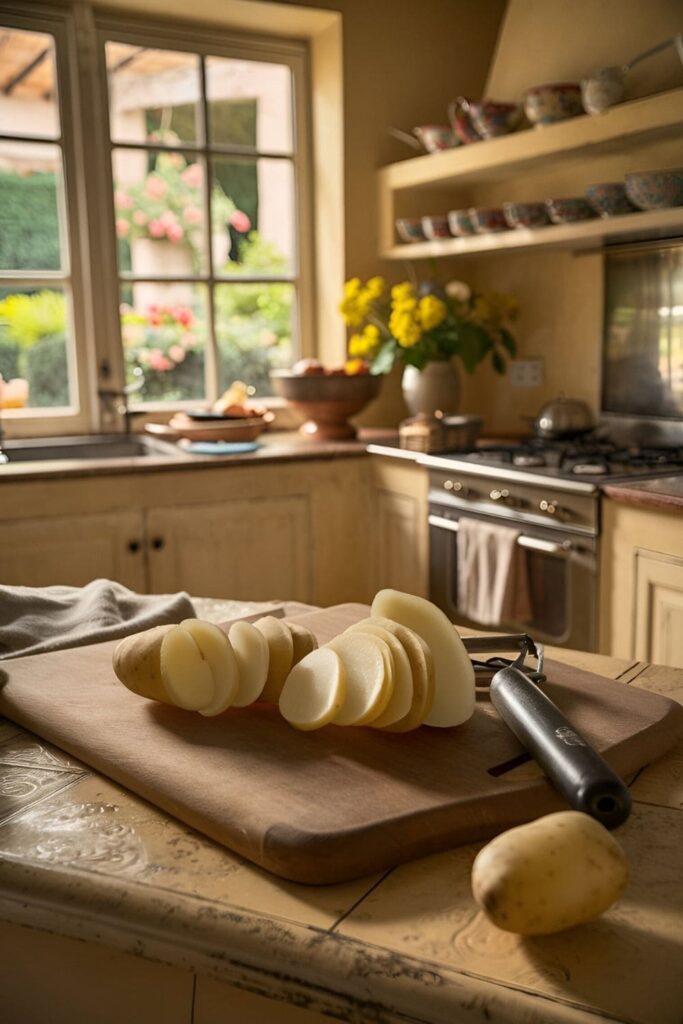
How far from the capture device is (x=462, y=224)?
3283mm

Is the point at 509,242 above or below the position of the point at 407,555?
above

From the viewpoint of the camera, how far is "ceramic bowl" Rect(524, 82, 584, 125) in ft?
9.44

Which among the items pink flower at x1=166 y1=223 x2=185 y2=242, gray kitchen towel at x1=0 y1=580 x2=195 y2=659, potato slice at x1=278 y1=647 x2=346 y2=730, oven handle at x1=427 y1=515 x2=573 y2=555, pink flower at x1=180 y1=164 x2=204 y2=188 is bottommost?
oven handle at x1=427 y1=515 x2=573 y2=555

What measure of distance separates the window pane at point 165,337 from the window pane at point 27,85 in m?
0.61

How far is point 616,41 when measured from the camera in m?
3.01

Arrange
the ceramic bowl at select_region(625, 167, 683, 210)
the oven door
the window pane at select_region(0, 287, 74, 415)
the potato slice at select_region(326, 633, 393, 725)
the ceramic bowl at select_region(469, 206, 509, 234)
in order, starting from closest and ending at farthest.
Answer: the potato slice at select_region(326, 633, 393, 725), the oven door, the ceramic bowl at select_region(625, 167, 683, 210), the ceramic bowl at select_region(469, 206, 509, 234), the window pane at select_region(0, 287, 74, 415)

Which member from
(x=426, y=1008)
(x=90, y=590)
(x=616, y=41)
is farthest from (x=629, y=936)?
(x=616, y=41)

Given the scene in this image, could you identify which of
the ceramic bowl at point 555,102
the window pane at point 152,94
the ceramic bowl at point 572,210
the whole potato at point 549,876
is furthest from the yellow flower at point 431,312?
the whole potato at point 549,876

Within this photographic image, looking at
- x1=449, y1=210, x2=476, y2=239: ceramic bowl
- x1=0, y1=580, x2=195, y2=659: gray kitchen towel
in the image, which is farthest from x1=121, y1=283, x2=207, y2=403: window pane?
x1=0, y1=580, x2=195, y2=659: gray kitchen towel

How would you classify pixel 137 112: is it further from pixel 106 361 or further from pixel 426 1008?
pixel 426 1008

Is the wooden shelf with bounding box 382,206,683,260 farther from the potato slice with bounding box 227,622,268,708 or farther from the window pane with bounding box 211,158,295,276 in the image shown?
the potato slice with bounding box 227,622,268,708

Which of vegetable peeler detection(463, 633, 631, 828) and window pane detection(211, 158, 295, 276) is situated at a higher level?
window pane detection(211, 158, 295, 276)

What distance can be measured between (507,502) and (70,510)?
1.23 meters

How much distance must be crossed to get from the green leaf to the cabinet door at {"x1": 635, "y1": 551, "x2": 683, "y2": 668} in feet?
4.61
